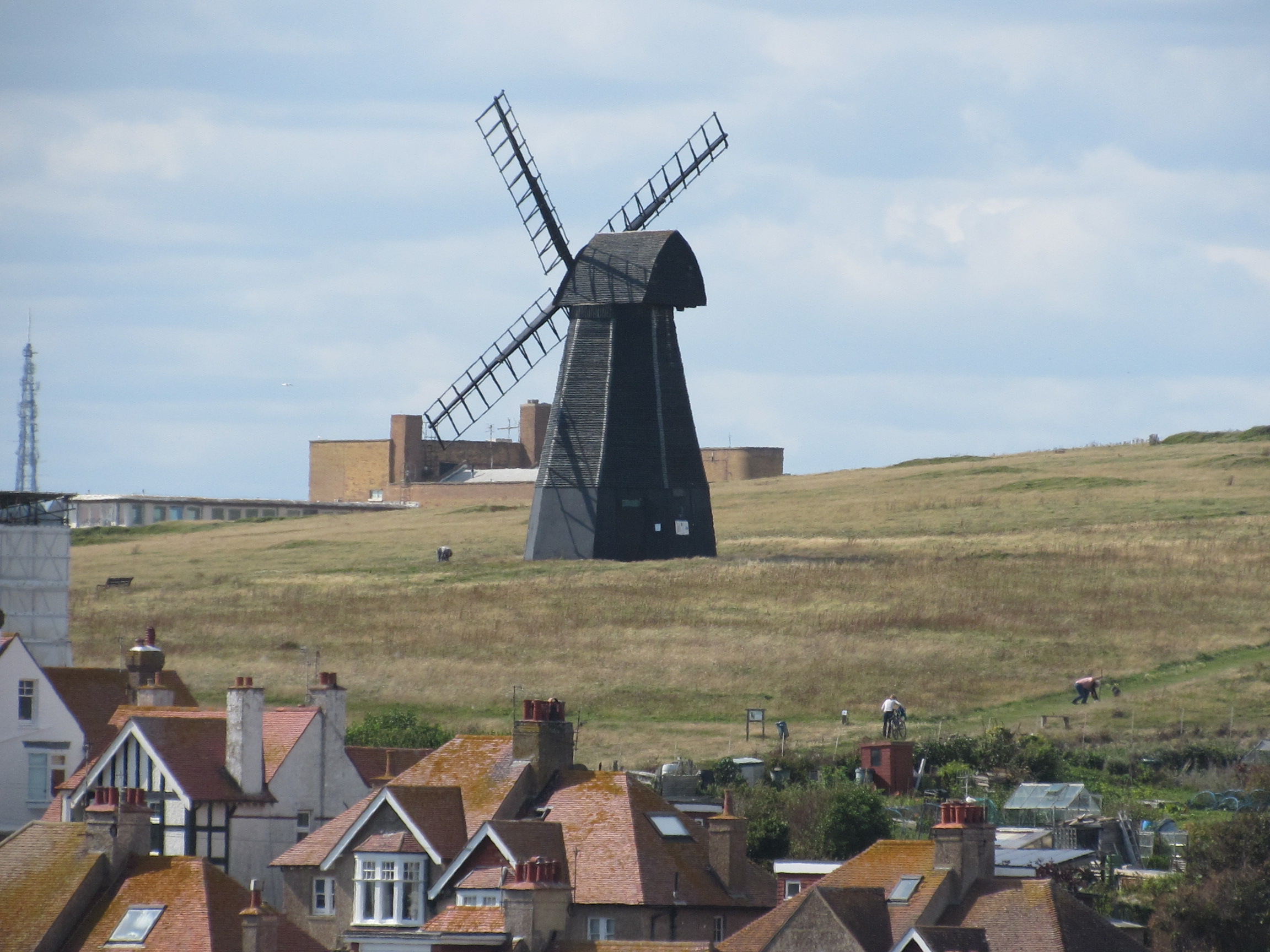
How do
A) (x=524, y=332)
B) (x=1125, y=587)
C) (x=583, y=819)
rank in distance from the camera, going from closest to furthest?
(x=583, y=819) < (x=1125, y=587) < (x=524, y=332)

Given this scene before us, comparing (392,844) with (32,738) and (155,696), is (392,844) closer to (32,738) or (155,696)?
(32,738)

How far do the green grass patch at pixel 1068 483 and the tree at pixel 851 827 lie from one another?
6675 centimetres

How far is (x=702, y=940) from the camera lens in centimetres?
3462

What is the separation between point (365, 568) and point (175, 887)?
59.4 m

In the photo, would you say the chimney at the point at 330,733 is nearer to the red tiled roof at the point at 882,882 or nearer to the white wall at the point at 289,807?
the white wall at the point at 289,807

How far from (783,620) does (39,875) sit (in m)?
39.7

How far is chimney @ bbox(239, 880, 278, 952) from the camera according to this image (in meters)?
30.5

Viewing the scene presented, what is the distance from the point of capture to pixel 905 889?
32688mm

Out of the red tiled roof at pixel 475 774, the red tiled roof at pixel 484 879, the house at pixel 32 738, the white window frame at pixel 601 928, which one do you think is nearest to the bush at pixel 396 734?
the house at pixel 32 738

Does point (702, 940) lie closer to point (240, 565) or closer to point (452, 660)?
point (452, 660)

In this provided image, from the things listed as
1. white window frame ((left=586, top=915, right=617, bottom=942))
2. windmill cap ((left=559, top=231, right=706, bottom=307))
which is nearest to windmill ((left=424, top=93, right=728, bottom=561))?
windmill cap ((left=559, top=231, right=706, bottom=307))

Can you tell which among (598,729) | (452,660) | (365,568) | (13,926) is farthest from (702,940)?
(365,568)

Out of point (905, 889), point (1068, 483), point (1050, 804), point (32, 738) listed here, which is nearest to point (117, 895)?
point (905, 889)

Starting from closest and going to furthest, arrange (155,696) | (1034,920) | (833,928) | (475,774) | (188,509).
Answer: (1034,920), (833,928), (475,774), (155,696), (188,509)
